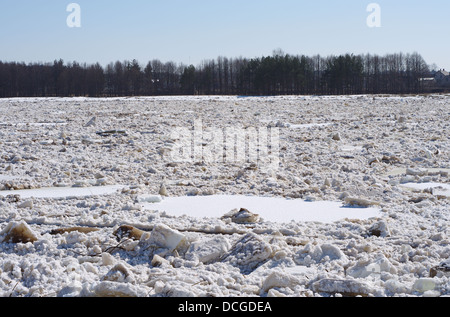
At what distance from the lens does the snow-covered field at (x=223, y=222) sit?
9.37 feet

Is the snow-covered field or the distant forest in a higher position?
the distant forest

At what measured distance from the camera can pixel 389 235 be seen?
12.4 feet

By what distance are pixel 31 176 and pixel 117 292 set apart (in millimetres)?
4275

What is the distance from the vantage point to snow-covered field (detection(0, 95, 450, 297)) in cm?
286

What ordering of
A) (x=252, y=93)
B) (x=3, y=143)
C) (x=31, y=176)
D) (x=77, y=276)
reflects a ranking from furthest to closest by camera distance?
(x=252, y=93) < (x=3, y=143) < (x=31, y=176) < (x=77, y=276)

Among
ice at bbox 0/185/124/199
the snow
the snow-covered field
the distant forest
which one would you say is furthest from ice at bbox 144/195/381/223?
the distant forest

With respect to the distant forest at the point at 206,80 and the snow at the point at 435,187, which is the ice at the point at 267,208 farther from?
the distant forest at the point at 206,80

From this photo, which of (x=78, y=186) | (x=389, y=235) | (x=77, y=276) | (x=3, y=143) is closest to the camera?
(x=77, y=276)

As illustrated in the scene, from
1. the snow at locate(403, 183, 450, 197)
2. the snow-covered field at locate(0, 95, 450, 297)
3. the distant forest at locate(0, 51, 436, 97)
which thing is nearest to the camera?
the snow-covered field at locate(0, 95, 450, 297)

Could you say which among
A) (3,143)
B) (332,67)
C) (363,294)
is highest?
(332,67)

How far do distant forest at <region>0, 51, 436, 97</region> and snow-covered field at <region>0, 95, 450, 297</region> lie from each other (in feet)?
172

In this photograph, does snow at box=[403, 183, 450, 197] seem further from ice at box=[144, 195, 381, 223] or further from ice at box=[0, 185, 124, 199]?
ice at box=[0, 185, 124, 199]

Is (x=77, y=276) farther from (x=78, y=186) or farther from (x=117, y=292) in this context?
(x=78, y=186)
